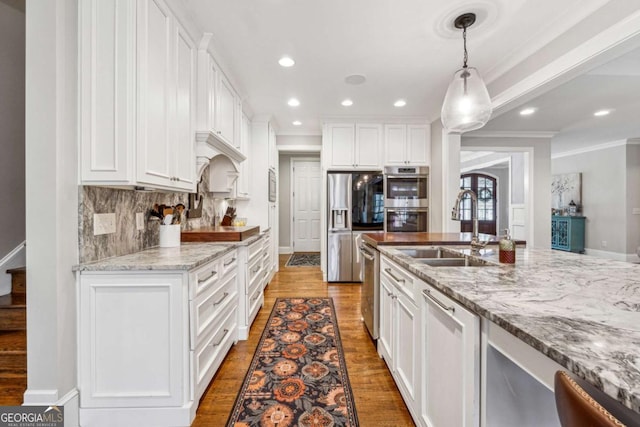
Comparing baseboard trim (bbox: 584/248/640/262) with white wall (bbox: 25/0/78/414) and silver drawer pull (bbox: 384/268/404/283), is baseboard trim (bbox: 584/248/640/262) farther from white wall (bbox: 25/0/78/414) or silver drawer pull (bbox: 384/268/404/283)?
white wall (bbox: 25/0/78/414)

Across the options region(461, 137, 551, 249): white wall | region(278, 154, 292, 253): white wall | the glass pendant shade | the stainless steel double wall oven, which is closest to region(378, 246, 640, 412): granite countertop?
the glass pendant shade

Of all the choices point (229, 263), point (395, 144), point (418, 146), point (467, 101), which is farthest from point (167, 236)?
point (418, 146)

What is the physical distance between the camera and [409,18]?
2098mm

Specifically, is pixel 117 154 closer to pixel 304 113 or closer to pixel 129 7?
pixel 129 7

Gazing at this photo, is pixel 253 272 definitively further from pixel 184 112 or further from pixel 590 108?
pixel 590 108

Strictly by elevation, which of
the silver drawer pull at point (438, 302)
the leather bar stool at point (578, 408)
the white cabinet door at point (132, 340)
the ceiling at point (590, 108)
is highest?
the ceiling at point (590, 108)

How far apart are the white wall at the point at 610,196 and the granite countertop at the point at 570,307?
6.73 meters

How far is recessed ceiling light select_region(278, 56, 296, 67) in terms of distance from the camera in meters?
2.68

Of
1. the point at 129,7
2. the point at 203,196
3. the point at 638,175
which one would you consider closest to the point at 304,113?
the point at 203,196

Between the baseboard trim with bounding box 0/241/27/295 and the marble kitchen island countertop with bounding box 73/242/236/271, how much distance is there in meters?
1.20

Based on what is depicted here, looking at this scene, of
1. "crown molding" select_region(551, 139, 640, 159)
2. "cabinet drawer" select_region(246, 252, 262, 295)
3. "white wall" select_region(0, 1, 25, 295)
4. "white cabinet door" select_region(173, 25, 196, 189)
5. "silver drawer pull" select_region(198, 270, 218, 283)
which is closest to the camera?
"silver drawer pull" select_region(198, 270, 218, 283)

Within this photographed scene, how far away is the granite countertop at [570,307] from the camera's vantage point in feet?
1.78

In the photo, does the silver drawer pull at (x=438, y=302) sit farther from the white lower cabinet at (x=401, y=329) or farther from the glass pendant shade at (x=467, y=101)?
the glass pendant shade at (x=467, y=101)

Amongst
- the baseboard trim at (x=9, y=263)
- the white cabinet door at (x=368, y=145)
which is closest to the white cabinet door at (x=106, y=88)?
the baseboard trim at (x=9, y=263)
